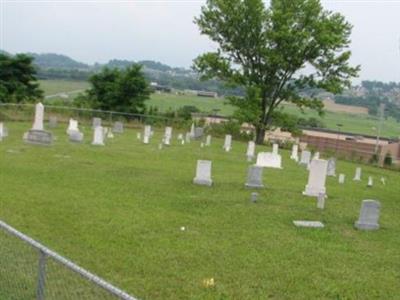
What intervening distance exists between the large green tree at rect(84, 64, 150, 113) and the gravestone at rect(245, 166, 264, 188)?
27.5 metres

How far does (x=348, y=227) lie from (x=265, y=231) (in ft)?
6.97

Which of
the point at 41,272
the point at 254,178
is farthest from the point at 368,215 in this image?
the point at 41,272

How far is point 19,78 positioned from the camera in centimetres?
4253

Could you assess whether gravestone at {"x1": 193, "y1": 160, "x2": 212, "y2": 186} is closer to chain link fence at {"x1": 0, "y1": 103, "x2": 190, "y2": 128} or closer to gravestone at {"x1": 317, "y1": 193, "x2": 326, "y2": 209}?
gravestone at {"x1": 317, "y1": 193, "x2": 326, "y2": 209}

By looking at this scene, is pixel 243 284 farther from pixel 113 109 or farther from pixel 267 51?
pixel 113 109

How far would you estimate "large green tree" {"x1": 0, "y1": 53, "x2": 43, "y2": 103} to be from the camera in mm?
40875

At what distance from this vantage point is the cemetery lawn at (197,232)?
811cm

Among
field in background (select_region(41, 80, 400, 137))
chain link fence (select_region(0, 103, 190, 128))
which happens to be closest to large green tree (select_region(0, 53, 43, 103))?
chain link fence (select_region(0, 103, 190, 128))

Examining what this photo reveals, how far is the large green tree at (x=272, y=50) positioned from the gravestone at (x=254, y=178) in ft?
75.5

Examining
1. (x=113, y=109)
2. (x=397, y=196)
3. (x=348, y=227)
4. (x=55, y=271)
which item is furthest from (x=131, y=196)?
(x=113, y=109)

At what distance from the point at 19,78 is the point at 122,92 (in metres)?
7.25

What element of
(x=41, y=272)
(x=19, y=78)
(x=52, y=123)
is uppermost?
(x=19, y=78)

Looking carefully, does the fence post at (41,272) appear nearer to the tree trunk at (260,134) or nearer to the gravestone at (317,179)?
the gravestone at (317,179)

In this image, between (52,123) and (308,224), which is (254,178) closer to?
(308,224)
